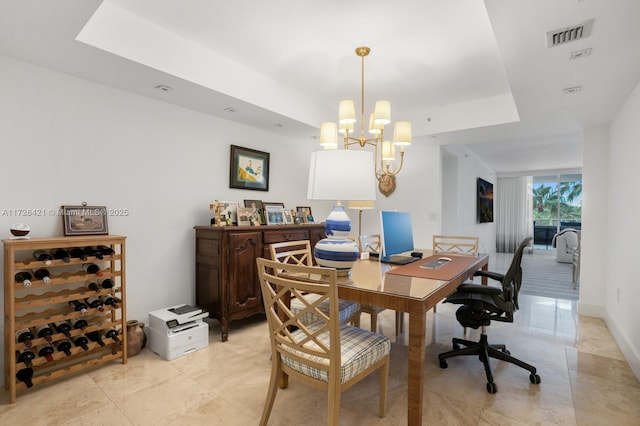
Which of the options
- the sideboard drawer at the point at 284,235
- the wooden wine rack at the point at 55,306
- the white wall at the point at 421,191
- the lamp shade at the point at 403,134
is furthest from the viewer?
the white wall at the point at 421,191

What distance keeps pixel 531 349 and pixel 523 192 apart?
827 centimetres

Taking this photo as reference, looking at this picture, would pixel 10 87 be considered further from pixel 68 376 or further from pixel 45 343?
pixel 68 376

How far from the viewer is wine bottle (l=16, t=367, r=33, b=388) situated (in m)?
1.98

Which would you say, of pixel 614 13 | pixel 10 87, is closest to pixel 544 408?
pixel 614 13

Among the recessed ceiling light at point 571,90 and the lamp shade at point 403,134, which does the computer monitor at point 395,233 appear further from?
the recessed ceiling light at point 571,90

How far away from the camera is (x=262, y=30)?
2418 millimetres

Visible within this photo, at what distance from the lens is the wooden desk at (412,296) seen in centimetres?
152

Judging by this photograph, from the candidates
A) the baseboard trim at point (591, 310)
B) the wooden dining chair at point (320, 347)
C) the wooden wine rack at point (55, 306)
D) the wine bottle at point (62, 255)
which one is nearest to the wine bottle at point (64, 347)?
the wooden wine rack at point (55, 306)

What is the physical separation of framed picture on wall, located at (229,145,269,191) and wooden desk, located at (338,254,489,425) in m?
2.06

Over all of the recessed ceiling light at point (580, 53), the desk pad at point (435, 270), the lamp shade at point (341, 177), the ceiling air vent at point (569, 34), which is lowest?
the desk pad at point (435, 270)

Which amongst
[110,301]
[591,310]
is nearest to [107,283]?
[110,301]

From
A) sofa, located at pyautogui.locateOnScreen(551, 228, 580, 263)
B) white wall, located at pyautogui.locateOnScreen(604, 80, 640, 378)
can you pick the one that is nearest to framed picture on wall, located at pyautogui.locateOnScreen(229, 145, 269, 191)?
white wall, located at pyautogui.locateOnScreen(604, 80, 640, 378)

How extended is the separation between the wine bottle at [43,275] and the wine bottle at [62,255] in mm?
108

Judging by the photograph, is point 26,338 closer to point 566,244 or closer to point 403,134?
point 403,134
